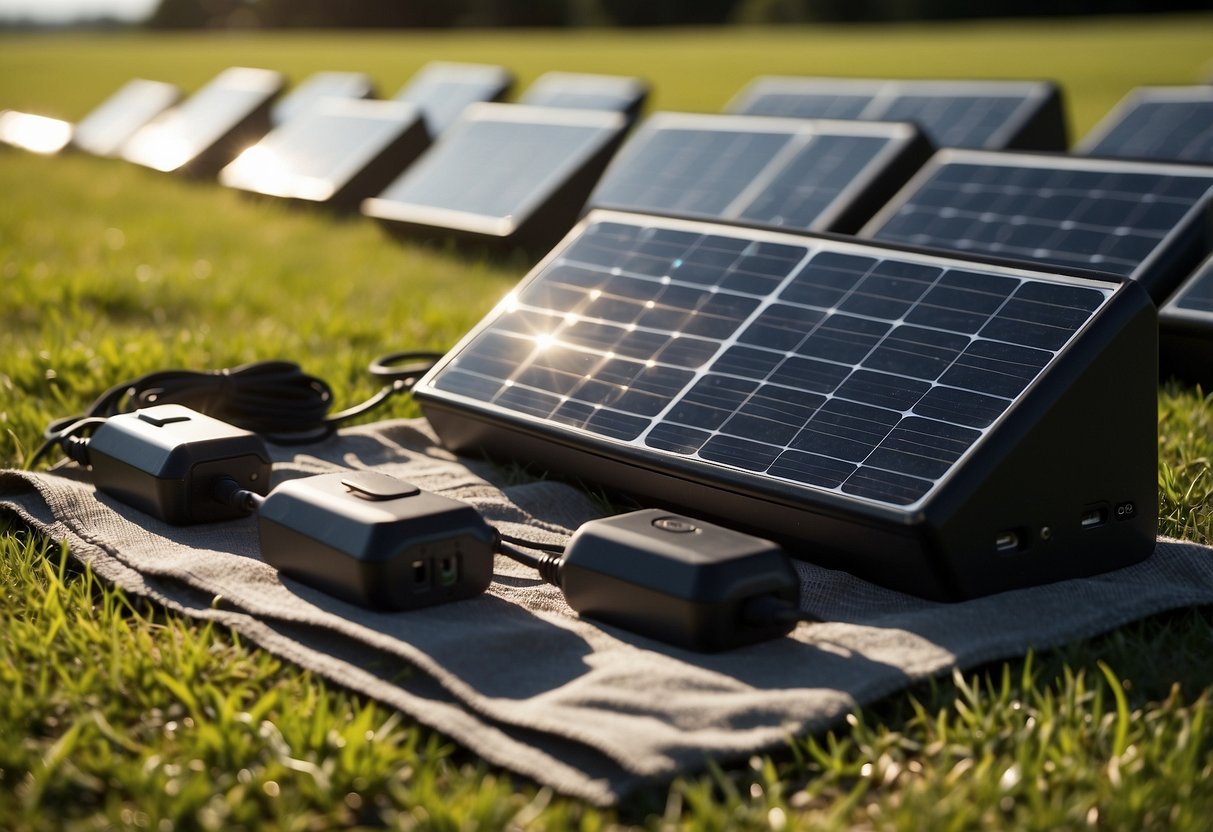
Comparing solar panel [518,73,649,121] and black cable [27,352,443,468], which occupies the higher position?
black cable [27,352,443,468]

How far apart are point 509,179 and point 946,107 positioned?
4.00 m

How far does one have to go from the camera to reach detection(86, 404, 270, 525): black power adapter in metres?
3.51

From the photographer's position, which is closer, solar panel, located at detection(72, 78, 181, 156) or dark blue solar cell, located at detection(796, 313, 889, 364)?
dark blue solar cell, located at detection(796, 313, 889, 364)

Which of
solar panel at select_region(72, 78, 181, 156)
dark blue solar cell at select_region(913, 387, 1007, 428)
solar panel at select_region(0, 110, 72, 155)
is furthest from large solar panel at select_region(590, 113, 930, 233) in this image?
solar panel at select_region(0, 110, 72, 155)

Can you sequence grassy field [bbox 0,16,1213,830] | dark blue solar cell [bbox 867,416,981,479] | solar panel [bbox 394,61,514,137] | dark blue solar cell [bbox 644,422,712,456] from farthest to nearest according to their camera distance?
solar panel [bbox 394,61,514,137] → dark blue solar cell [bbox 644,422,712,456] → dark blue solar cell [bbox 867,416,981,479] → grassy field [bbox 0,16,1213,830]

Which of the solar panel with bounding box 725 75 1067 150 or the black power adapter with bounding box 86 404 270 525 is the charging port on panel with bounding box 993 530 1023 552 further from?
the solar panel with bounding box 725 75 1067 150

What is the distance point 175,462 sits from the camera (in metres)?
3.50

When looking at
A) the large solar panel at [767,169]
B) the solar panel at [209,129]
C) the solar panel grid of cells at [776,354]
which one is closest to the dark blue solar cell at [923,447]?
the solar panel grid of cells at [776,354]

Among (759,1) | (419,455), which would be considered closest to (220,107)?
(419,455)

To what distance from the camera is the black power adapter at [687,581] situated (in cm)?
271

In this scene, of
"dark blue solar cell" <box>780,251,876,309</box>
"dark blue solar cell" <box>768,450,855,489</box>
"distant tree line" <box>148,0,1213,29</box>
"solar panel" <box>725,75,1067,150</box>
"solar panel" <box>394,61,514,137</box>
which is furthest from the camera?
"distant tree line" <box>148,0,1213,29</box>

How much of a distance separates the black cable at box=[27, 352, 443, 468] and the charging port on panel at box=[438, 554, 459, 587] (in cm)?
155

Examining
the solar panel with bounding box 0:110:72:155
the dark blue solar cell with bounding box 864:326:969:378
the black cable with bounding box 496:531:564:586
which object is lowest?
the solar panel with bounding box 0:110:72:155

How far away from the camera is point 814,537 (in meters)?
3.21
